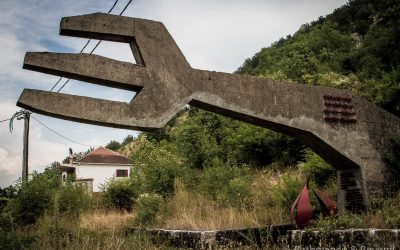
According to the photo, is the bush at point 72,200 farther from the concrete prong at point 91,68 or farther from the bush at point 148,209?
the concrete prong at point 91,68

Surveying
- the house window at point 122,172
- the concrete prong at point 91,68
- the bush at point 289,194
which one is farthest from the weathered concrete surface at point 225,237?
the house window at point 122,172

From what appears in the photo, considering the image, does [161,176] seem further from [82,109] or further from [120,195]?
[82,109]

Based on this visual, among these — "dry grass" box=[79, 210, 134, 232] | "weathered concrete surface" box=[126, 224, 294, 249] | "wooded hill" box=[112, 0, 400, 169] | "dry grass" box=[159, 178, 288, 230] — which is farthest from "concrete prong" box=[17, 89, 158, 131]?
"wooded hill" box=[112, 0, 400, 169]

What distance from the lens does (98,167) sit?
40188mm

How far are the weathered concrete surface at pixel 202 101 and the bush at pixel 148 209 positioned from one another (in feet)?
15.8

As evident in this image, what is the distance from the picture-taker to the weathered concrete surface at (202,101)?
5258 millimetres

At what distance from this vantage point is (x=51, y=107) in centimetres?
504

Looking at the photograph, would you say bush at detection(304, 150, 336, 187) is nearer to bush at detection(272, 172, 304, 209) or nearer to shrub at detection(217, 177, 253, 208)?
bush at detection(272, 172, 304, 209)

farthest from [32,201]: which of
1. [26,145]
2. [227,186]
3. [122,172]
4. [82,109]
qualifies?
[122,172]

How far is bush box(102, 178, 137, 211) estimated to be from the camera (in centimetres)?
1465

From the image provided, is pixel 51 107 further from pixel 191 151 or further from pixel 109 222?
pixel 191 151

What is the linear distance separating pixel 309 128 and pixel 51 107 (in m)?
4.59

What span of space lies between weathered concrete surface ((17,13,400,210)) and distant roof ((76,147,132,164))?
35045mm

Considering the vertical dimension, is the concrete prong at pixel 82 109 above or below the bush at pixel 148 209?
above
